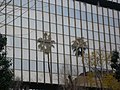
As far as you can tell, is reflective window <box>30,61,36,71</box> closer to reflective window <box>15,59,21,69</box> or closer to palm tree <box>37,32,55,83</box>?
reflective window <box>15,59,21,69</box>

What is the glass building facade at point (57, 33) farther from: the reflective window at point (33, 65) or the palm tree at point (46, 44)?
the palm tree at point (46, 44)

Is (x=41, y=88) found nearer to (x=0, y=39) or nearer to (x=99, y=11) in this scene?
(x=99, y=11)

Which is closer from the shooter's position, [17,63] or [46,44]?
[17,63]

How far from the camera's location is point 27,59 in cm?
6272

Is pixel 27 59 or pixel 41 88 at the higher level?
pixel 27 59

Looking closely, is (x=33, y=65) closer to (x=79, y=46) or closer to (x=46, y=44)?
(x=46, y=44)

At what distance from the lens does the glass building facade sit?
2459 inches

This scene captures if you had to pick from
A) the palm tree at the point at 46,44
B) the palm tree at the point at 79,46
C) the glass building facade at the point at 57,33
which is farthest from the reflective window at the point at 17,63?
the palm tree at the point at 79,46

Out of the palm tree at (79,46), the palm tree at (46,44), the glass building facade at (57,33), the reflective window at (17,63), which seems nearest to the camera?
the reflective window at (17,63)

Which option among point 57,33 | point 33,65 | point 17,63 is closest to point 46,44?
point 57,33

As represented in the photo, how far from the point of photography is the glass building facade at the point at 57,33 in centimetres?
6247

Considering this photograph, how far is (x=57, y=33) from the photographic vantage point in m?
69.6

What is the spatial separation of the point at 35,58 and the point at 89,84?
41.1 feet

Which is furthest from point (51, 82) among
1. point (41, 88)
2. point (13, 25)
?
point (13, 25)
